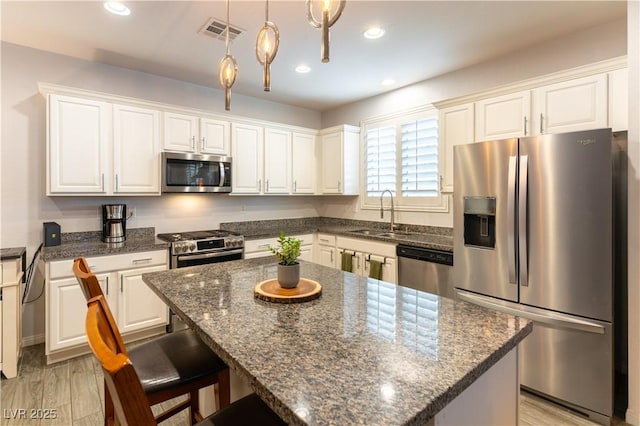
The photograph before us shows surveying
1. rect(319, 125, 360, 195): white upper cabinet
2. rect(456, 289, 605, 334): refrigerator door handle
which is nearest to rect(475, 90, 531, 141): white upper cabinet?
rect(456, 289, 605, 334): refrigerator door handle

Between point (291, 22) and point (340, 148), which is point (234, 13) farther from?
point (340, 148)

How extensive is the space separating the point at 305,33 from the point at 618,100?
7.56ft

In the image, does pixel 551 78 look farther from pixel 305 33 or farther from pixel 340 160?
pixel 340 160

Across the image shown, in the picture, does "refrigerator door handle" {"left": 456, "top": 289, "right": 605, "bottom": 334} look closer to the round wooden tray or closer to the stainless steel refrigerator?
the stainless steel refrigerator

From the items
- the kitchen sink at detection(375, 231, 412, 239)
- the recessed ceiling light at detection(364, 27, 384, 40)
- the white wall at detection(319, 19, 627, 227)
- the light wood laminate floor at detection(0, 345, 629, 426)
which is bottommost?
the light wood laminate floor at detection(0, 345, 629, 426)

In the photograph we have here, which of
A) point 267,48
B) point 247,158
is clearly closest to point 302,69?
point 247,158

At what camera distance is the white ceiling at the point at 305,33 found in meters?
2.36

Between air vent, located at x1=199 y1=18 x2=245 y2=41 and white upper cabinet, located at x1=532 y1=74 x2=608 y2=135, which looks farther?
air vent, located at x1=199 y1=18 x2=245 y2=41

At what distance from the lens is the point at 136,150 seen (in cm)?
325

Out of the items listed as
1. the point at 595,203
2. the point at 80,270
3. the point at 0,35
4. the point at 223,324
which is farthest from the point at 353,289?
the point at 0,35

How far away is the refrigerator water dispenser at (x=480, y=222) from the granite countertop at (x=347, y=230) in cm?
32

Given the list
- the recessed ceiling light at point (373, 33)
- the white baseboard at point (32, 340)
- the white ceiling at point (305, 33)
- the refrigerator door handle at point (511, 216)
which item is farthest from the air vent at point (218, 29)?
the white baseboard at point (32, 340)

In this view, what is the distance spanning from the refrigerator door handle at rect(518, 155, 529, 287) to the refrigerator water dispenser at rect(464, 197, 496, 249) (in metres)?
0.19

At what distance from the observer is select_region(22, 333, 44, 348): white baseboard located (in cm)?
301
